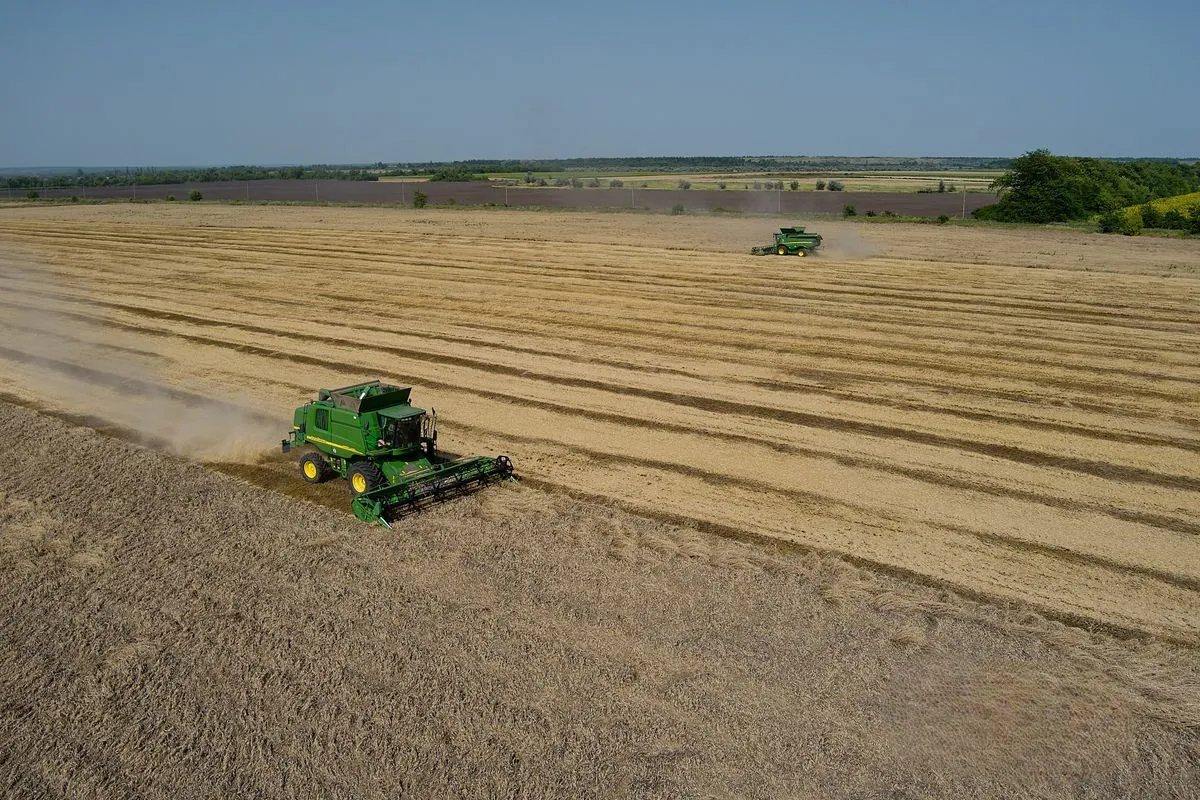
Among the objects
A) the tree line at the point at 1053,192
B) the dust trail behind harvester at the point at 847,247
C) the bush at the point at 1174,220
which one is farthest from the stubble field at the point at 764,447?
the tree line at the point at 1053,192

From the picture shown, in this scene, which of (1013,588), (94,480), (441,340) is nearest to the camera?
(1013,588)

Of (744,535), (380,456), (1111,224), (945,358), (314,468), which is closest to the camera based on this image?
(744,535)

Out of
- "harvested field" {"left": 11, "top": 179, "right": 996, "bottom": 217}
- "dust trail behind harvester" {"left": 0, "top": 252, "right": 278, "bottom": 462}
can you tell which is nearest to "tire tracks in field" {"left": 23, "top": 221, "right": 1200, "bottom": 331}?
"dust trail behind harvester" {"left": 0, "top": 252, "right": 278, "bottom": 462}

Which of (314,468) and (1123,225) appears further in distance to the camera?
(1123,225)

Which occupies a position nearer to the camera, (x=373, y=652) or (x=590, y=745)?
(x=590, y=745)

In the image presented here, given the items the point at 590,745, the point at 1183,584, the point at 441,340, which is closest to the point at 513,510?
the point at 590,745

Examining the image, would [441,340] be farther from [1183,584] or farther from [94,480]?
[1183,584]

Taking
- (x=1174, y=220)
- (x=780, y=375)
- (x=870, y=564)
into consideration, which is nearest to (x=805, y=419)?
(x=780, y=375)

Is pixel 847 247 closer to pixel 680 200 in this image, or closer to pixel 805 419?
pixel 805 419
